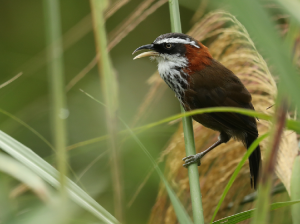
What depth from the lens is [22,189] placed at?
176 centimetres

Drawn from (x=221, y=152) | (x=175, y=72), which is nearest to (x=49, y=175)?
(x=221, y=152)

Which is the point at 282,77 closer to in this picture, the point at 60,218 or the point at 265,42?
the point at 265,42

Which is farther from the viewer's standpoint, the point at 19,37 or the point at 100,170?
the point at 19,37

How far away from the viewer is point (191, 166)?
54.4 inches

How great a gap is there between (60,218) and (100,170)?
1.80m

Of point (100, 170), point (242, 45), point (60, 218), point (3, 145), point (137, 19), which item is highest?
point (137, 19)

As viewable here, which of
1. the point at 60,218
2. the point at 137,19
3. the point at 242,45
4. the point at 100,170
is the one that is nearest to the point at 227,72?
the point at 242,45

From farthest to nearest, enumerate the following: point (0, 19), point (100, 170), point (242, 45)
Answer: point (0, 19) → point (100, 170) → point (242, 45)

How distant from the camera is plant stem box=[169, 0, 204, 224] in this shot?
1210 mm

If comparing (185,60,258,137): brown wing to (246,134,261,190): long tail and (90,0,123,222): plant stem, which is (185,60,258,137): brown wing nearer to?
(246,134,261,190): long tail

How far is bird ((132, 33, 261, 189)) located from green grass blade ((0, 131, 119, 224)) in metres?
1.19

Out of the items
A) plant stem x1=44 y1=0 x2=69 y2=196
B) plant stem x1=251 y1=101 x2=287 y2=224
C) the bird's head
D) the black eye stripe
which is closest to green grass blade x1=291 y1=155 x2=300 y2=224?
plant stem x1=251 y1=101 x2=287 y2=224

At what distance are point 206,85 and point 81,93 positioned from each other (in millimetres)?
1432

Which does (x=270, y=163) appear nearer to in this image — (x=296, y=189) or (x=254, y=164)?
(x=296, y=189)
